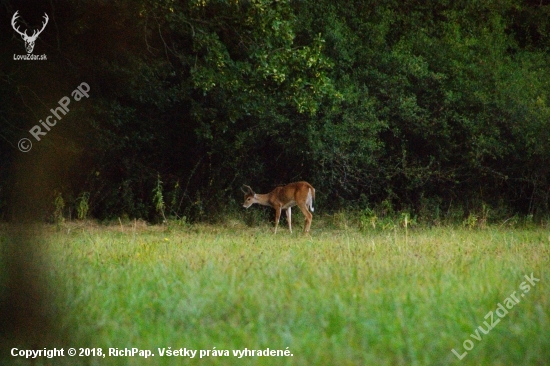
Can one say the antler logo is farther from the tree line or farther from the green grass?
the green grass

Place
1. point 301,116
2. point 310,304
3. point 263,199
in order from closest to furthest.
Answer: point 310,304, point 301,116, point 263,199

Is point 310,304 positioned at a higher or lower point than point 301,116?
lower

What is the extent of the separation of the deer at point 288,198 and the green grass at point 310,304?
790 centimetres

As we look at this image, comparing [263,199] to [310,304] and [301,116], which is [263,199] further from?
[310,304]

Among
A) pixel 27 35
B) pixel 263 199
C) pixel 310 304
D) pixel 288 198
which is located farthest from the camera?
pixel 263 199

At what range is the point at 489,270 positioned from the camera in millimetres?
7156

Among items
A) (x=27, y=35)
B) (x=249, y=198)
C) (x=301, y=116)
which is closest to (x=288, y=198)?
(x=249, y=198)

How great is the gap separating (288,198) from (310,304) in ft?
37.5

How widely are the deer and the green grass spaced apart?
25.9 feet

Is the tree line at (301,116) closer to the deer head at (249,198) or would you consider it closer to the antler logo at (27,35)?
the deer head at (249,198)

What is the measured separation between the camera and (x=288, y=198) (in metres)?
16.9

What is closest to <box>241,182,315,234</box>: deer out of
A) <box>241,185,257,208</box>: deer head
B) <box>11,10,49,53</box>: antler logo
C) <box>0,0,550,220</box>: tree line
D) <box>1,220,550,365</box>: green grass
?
<box>241,185,257,208</box>: deer head

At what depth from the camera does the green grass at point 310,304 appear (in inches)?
176

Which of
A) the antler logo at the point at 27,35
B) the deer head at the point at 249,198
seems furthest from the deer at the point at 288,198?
the antler logo at the point at 27,35
